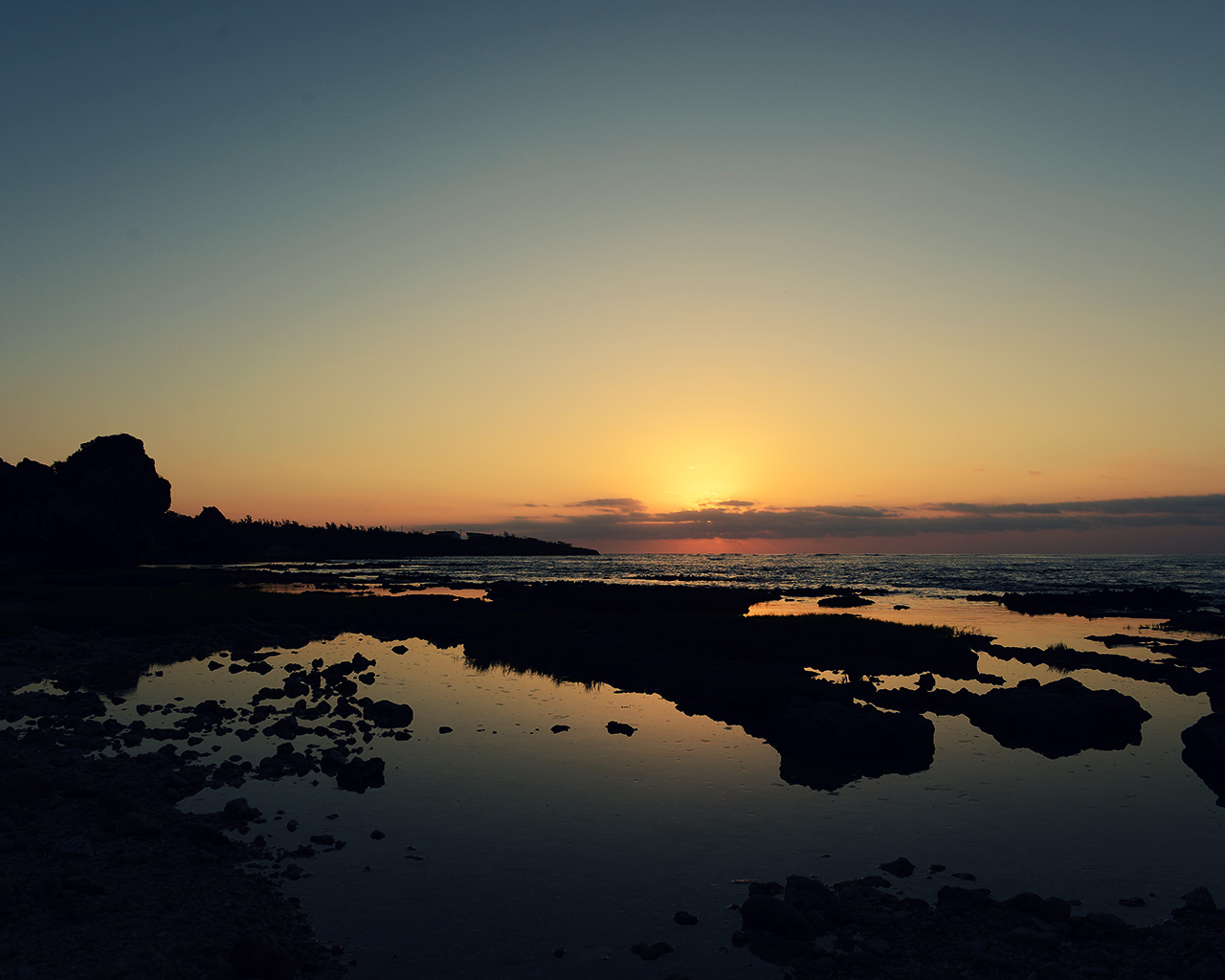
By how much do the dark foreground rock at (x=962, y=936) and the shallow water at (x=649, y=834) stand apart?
1.53 ft

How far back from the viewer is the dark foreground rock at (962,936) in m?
8.93

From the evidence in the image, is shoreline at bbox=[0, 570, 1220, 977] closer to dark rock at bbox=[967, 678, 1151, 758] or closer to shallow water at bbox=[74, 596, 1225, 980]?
shallow water at bbox=[74, 596, 1225, 980]

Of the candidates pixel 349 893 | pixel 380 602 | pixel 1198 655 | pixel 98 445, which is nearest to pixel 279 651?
pixel 380 602

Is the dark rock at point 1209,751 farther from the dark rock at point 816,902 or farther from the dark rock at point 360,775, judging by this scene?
the dark rock at point 360,775

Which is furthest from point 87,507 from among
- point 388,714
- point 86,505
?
point 388,714

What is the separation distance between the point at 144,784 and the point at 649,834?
10.4 meters

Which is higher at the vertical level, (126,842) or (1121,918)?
(126,842)

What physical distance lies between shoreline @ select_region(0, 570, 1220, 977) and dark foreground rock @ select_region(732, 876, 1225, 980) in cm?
15

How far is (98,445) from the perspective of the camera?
330ft

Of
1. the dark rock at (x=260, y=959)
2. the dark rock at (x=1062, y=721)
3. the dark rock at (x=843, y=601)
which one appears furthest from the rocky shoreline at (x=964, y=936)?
the dark rock at (x=843, y=601)

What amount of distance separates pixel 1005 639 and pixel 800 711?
95.1 ft

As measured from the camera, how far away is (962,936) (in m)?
9.73

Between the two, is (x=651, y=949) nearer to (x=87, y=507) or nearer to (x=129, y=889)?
(x=129, y=889)

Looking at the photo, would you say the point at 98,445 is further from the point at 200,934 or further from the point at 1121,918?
the point at 1121,918
